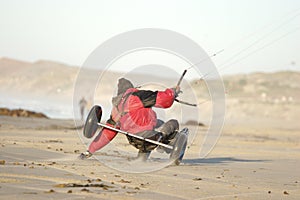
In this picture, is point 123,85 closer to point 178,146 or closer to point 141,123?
point 141,123

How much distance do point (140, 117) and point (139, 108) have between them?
179 millimetres

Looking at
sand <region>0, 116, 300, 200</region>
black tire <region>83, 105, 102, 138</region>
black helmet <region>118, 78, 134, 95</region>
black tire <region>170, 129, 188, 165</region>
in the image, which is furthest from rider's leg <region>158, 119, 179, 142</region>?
black tire <region>83, 105, 102, 138</region>

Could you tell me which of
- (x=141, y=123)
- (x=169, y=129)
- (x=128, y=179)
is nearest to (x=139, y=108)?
(x=141, y=123)

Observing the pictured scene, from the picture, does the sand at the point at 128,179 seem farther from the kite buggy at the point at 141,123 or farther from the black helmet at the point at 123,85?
the black helmet at the point at 123,85

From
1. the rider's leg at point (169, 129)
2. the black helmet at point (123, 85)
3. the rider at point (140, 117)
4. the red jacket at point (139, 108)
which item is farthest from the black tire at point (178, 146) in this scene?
the black helmet at point (123, 85)

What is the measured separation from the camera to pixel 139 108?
1333 centimetres

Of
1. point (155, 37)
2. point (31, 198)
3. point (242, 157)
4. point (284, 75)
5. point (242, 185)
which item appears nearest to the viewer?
point (31, 198)

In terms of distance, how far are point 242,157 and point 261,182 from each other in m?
6.29

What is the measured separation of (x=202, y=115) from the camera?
2356 inches

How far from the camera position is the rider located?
13.2 m

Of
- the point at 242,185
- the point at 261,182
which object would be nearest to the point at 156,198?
the point at 242,185

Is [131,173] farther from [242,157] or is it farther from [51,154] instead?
[242,157]

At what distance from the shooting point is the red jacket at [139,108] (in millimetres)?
13141

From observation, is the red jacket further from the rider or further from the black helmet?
the black helmet
